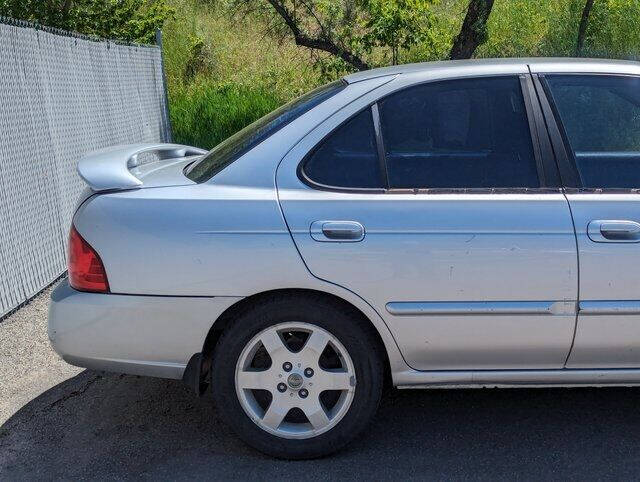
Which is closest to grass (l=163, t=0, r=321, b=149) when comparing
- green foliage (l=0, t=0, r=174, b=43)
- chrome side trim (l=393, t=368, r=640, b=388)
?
green foliage (l=0, t=0, r=174, b=43)

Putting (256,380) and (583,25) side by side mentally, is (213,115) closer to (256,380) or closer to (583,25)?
(583,25)

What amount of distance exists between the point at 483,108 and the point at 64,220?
4.48 m

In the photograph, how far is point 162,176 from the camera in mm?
4062

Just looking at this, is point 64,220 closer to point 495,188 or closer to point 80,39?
point 80,39

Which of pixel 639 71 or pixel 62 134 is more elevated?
pixel 639 71

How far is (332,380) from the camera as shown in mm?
3754

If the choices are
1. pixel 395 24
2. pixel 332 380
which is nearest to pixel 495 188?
pixel 332 380

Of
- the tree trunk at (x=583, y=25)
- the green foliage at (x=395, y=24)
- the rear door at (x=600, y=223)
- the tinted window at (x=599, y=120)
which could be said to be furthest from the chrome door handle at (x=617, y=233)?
the tree trunk at (x=583, y=25)

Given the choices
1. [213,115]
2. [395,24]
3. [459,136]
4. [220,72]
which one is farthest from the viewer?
[220,72]

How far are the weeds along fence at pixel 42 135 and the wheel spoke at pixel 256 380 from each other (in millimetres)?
2780

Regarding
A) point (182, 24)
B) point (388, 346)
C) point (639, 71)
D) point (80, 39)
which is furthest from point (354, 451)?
point (182, 24)

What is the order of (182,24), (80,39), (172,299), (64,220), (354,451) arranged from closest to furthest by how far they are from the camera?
(172,299)
(354,451)
(64,220)
(80,39)
(182,24)

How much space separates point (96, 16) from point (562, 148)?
40.7ft

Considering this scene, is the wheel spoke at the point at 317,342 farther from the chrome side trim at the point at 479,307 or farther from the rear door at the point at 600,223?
the rear door at the point at 600,223
